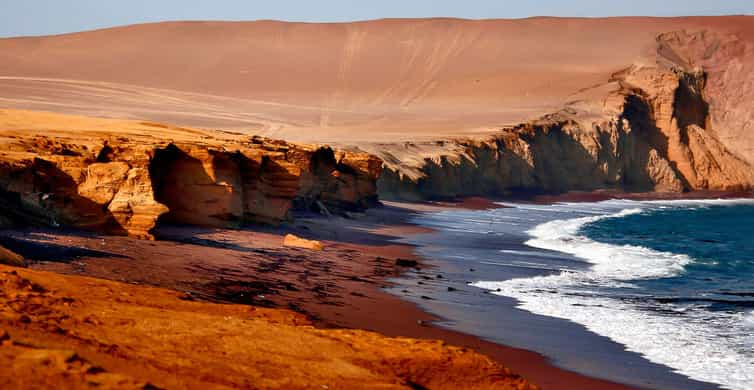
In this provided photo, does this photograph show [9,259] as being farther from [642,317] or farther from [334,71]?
[334,71]

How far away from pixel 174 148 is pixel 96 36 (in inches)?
5322

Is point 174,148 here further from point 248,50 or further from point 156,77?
point 248,50

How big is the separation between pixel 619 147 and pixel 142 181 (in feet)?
195

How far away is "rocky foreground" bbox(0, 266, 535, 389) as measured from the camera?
6.04m

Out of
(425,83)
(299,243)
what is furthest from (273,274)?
(425,83)

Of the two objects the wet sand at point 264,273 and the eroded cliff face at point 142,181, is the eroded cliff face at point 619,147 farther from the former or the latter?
the wet sand at point 264,273

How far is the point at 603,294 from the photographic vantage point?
19266 millimetres

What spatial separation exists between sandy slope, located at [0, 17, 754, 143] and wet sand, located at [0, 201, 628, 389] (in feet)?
121

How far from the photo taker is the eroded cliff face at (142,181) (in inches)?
631

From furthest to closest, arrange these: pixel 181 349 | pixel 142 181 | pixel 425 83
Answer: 1. pixel 425 83
2. pixel 142 181
3. pixel 181 349

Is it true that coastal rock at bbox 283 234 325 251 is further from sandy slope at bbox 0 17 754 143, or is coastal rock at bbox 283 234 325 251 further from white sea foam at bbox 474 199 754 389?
sandy slope at bbox 0 17 754 143

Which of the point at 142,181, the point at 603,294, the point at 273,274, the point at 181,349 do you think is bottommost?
the point at 603,294

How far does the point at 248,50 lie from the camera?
140000 mm

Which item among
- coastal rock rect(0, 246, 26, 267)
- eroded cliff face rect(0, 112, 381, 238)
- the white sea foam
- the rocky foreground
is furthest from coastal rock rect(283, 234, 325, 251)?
the rocky foreground
